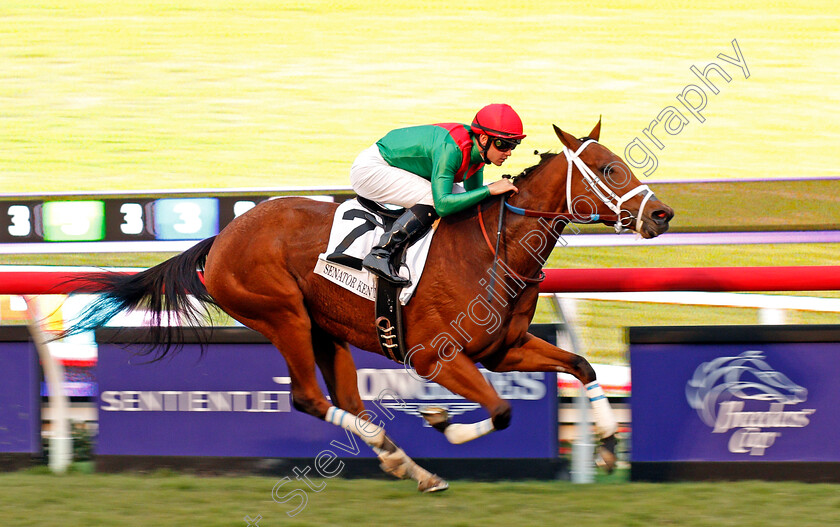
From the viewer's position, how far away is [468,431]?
150 inches

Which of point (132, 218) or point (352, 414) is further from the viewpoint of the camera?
point (132, 218)

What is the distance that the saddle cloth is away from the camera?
385 cm

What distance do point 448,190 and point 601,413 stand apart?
3.56 feet

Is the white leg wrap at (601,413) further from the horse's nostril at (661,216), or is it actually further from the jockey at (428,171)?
the jockey at (428,171)

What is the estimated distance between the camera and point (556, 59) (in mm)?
18234

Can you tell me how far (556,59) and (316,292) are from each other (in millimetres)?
14986

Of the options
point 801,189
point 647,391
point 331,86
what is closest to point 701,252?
point 801,189

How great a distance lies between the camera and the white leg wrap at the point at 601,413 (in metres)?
3.84

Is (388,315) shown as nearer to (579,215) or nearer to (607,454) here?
(579,215)

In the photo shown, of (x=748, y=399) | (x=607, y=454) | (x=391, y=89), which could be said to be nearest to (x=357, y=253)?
(x=607, y=454)

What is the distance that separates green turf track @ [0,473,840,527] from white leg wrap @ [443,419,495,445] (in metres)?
0.28

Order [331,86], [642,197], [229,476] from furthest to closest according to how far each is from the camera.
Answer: [331,86] < [229,476] < [642,197]

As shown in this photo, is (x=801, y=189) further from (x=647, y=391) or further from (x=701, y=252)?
(x=647, y=391)

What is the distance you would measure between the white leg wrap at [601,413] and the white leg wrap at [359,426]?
34.5 inches
